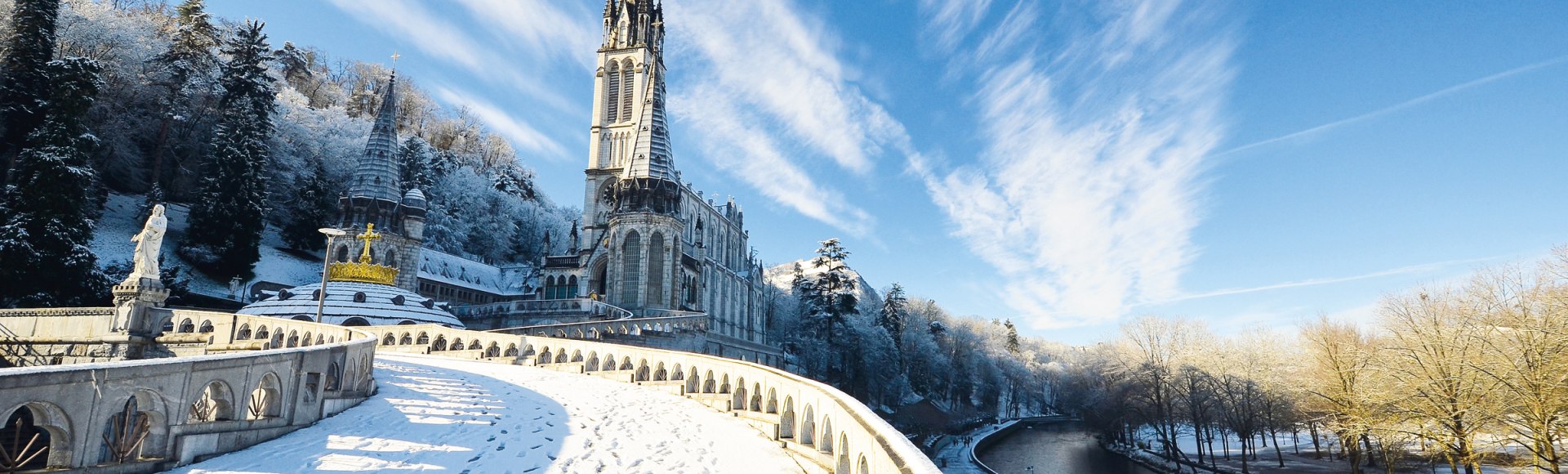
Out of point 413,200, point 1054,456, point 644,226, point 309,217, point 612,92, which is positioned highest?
point 612,92

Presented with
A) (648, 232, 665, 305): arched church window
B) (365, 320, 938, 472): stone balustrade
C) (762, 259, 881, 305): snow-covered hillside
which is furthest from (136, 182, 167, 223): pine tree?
(762, 259, 881, 305): snow-covered hillside

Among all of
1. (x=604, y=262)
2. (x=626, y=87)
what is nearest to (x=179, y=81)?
(x=604, y=262)

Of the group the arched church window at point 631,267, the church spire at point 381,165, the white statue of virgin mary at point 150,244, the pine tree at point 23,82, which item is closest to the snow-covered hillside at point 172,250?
the pine tree at point 23,82

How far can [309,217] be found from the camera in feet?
175

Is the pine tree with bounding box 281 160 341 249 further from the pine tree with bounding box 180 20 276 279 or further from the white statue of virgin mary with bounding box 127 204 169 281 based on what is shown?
the white statue of virgin mary with bounding box 127 204 169 281

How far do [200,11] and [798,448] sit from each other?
70.1 meters

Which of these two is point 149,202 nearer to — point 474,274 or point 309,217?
point 309,217

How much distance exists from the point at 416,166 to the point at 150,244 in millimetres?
53013

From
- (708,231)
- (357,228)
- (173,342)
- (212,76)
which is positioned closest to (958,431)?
(708,231)

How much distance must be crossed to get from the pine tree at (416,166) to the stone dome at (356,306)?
1254 inches

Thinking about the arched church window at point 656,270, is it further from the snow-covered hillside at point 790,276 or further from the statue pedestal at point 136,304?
the snow-covered hillside at point 790,276

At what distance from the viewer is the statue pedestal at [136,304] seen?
22.7 meters

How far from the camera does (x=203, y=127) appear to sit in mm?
51781

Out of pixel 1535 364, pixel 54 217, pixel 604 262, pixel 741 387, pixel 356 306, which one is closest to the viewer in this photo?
pixel 741 387
